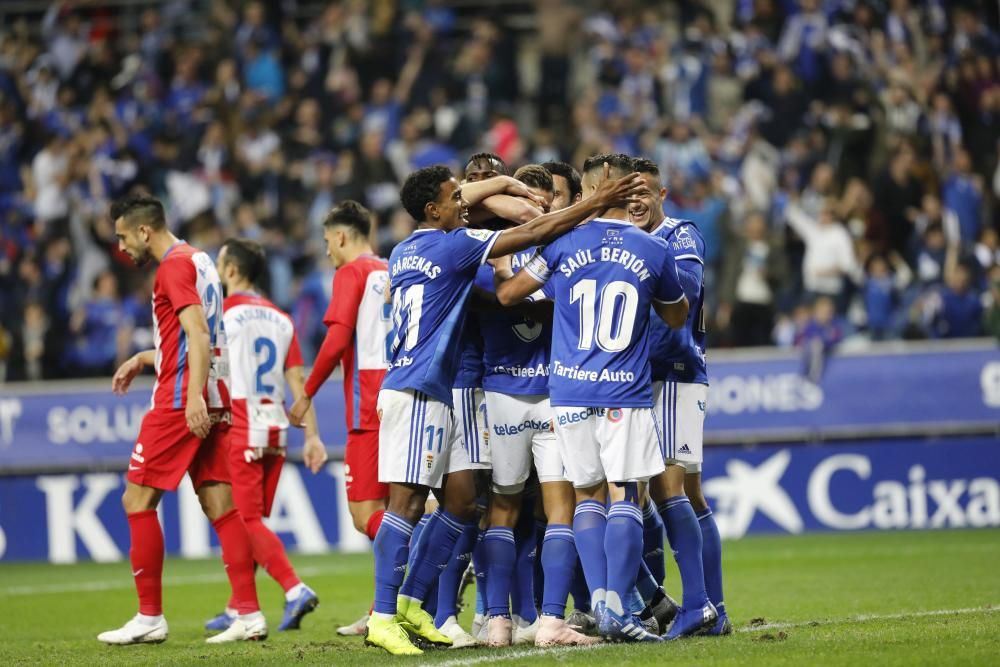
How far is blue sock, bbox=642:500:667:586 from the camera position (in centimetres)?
785

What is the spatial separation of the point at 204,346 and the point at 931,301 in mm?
9429

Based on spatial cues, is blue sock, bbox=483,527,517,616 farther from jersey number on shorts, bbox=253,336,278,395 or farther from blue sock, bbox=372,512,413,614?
jersey number on shorts, bbox=253,336,278,395

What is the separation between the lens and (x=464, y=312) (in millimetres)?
7168

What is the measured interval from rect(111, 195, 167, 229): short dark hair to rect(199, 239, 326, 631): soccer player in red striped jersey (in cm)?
107

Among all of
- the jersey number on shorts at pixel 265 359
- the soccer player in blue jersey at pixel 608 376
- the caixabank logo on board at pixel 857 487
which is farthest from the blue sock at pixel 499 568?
the caixabank logo on board at pixel 857 487

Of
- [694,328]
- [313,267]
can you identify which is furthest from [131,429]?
[694,328]

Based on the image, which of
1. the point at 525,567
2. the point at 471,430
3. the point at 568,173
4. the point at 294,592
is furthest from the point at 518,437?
the point at 294,592

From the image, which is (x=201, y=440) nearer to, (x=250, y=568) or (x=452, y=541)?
(x=250, y=568)

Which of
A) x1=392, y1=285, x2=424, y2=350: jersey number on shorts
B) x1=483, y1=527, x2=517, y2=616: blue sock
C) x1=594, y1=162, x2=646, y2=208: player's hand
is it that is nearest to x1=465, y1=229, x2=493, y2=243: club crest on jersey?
x1=392, y1=285, x2=424, y2=350: jersey number on shorts

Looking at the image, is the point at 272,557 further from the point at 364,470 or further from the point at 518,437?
the point at 518,437

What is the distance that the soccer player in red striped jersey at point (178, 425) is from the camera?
26.7 feet

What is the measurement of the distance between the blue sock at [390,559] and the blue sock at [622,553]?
102 cm

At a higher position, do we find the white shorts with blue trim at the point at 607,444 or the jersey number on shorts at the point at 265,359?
the jersey number on shorts at the point at 265,359

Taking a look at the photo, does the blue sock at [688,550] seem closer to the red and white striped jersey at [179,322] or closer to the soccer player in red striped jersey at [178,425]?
the soccer player in red striped jersey at [178,425]
